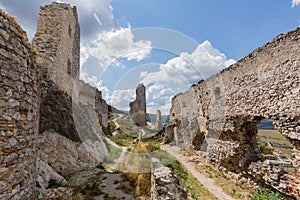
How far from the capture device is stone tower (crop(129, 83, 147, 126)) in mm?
31297

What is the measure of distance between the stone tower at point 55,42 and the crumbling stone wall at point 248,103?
31.9 ft

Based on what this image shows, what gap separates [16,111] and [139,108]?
29.1 metres

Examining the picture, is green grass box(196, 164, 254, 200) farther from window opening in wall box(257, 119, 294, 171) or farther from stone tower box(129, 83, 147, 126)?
stone tower box(129, 83, 147, 126)

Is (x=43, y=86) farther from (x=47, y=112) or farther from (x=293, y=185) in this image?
(x=293, y=185)

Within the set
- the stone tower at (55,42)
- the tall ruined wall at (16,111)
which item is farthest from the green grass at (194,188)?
the stone tower at (55,42)

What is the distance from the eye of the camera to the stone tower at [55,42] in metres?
7.23

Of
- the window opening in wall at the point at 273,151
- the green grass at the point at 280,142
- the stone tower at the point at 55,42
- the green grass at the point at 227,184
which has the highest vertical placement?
the stone tower at the point at 55,42

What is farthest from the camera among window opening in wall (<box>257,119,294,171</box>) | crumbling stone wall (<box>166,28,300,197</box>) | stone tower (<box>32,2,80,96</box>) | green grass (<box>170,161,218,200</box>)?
stone tower (<box>32,2,80,96</box>)

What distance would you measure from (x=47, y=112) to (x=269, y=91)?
33.3ft

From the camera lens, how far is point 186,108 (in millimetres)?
16828

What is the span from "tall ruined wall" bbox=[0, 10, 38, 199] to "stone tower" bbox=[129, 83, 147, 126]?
28.0 m

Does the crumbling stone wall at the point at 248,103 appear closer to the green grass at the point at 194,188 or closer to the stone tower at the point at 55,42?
the green grass at the point at 194,188

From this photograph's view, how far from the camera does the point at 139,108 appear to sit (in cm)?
3186

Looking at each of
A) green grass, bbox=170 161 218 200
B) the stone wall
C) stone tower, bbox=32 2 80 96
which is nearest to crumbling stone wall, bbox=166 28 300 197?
green grass, bbox=170 161 218 200
